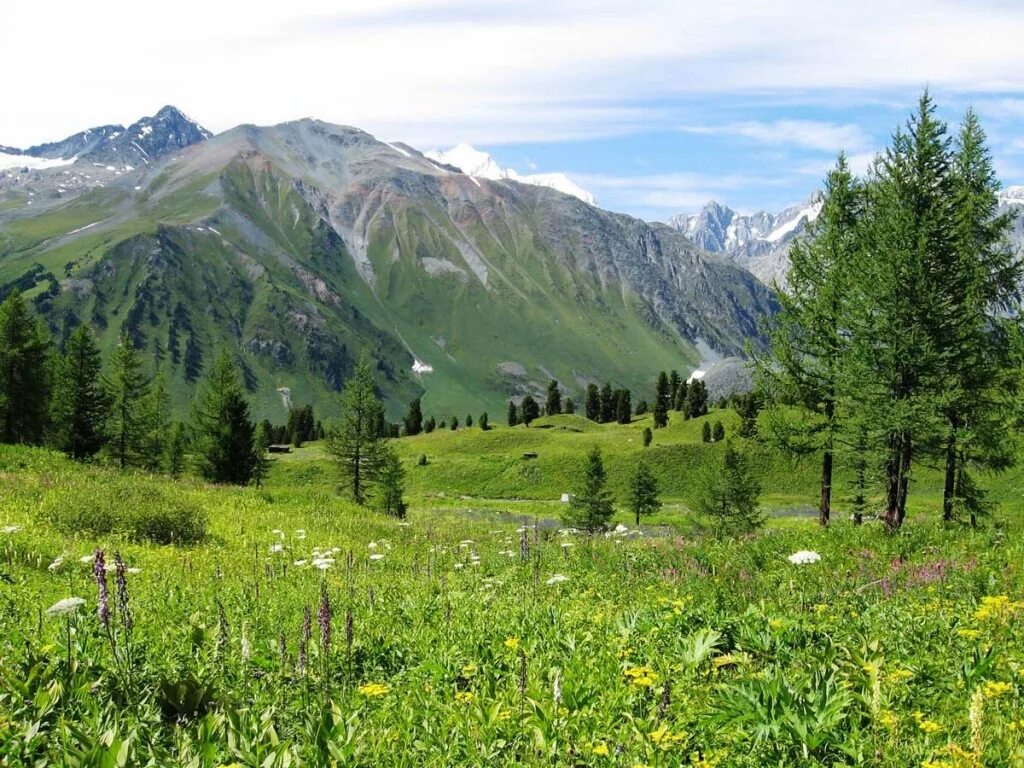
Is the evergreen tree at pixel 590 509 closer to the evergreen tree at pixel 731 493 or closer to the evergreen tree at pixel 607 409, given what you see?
the evergreen tree at pixel 731 493

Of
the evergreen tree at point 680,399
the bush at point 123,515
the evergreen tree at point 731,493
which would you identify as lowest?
the evergreen tree at point 731,493

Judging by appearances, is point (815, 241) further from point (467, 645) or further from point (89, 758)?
point (89, 758)

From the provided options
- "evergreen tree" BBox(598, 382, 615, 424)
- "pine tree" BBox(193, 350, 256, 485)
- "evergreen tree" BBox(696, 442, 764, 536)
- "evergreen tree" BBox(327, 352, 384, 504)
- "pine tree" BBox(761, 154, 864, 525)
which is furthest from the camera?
"evergreen tree" BBox(598, 382, 615, 424)

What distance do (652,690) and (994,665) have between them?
2941 mm

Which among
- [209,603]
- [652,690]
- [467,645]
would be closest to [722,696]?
[652,690]

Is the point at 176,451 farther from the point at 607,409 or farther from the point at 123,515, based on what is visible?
the point at 607,409

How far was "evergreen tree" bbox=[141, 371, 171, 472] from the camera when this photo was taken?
67438 millimetres

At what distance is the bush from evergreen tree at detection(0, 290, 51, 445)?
46848 mm

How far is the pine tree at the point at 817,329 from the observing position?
2520 centimetres

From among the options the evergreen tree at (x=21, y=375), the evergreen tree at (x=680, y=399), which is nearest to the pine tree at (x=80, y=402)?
the evergreen tree at (x=21, y=375)

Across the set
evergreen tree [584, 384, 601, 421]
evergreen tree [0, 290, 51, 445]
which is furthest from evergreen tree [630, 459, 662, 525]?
evergreen tree [584, 384, 601, 421]

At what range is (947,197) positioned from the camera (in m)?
22.8

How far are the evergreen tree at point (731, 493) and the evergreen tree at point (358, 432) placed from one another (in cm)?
2514

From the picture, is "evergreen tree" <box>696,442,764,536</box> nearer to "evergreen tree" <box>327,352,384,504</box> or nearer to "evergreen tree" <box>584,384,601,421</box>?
"evergreen tree" <box>327,352,384,504</box>
